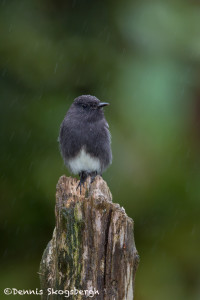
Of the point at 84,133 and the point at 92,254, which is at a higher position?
the point at 84,133

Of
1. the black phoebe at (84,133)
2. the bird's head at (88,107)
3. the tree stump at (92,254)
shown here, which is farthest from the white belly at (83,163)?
the tree stump at (92,254)

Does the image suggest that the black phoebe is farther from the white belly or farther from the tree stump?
the tree stump

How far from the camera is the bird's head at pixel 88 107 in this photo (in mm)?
5961

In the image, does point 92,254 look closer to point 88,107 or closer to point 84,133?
point 84,133

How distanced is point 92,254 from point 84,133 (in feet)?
7.64

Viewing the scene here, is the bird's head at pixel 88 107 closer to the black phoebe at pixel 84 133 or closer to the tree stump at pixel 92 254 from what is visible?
the black phoebe at pixel 84 133

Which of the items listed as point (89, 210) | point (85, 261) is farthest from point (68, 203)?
point (85, 261)

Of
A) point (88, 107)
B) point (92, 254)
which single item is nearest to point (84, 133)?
point (88, 107)

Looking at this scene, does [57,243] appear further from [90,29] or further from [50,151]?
[90,29]

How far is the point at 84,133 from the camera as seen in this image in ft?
19.5

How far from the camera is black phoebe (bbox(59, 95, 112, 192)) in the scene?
595 centimetres

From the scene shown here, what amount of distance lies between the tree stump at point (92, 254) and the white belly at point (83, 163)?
6.69ft

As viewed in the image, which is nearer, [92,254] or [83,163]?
[92,254]

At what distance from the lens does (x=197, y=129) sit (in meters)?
6.01
